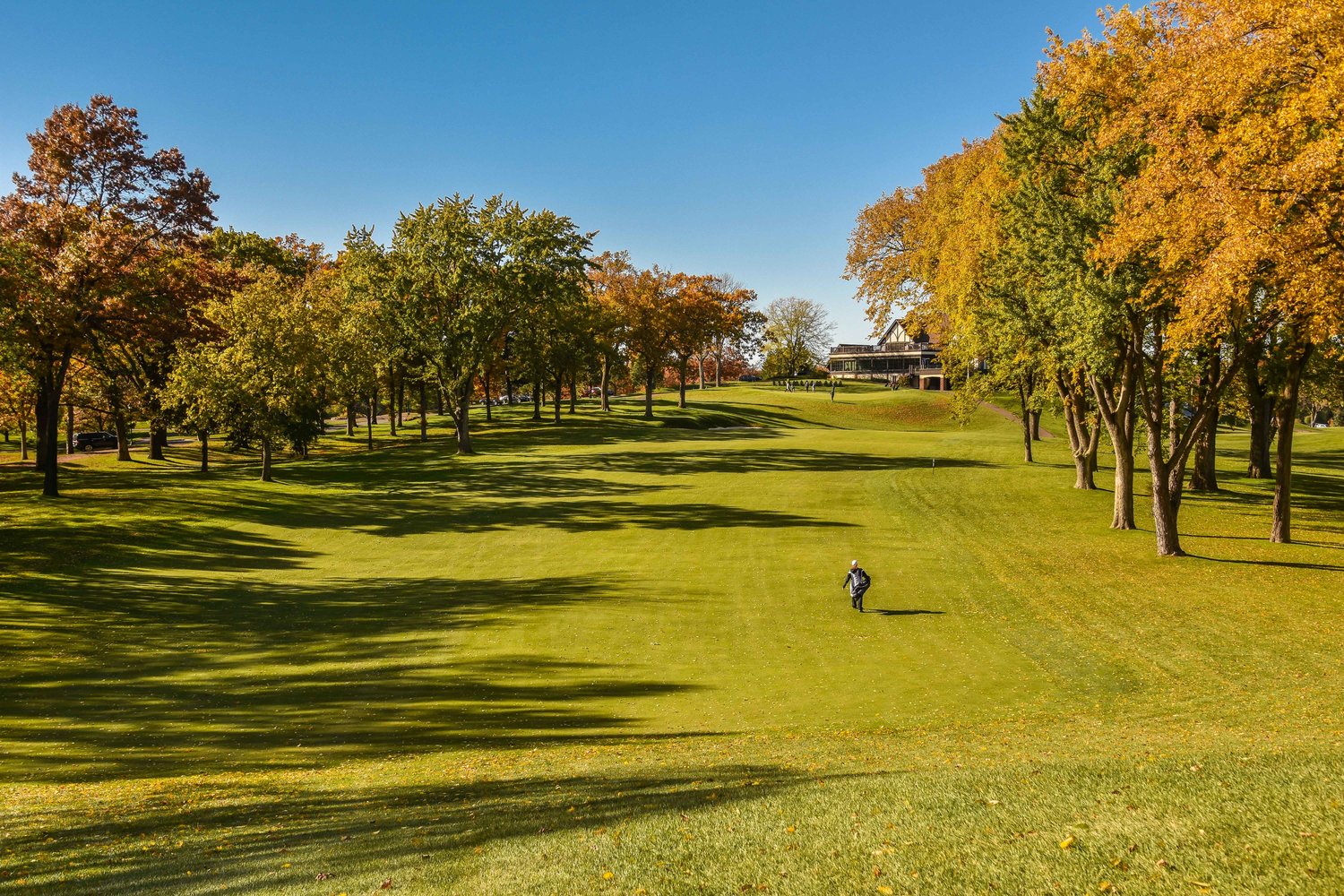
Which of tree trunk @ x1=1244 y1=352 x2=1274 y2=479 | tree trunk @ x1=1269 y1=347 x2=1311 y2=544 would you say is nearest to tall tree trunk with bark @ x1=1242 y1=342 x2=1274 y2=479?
tree trunk @ x1=1244 y1=352 x2=1274 y2=479

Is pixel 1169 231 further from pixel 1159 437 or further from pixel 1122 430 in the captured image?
pixel 1122 430

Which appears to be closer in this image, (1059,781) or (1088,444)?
(1059,781)

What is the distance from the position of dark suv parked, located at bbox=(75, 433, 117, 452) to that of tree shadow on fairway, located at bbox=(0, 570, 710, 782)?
51597 millimetres

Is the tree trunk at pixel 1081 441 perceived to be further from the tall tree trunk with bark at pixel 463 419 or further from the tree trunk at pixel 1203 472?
the tall tree trunk with bark at pixel 463 419

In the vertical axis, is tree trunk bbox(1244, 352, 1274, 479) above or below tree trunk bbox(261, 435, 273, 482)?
above

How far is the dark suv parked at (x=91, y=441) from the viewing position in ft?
220

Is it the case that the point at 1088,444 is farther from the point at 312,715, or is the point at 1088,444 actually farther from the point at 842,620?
the point at 312,715

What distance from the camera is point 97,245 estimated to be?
3566 cm

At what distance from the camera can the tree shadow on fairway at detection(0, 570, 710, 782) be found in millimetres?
14586

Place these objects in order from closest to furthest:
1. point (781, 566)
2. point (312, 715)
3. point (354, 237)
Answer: point (312, 715), point (781, 566), point (354, 237)

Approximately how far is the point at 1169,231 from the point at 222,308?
50.2 meters

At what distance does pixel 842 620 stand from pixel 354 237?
58658 millimetres

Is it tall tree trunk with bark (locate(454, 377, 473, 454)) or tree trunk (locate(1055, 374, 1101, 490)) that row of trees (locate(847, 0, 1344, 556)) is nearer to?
tree trunk (locate(1055, 374, 1101, 490))

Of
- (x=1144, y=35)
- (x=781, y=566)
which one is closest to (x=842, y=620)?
(x=781, y=566)
